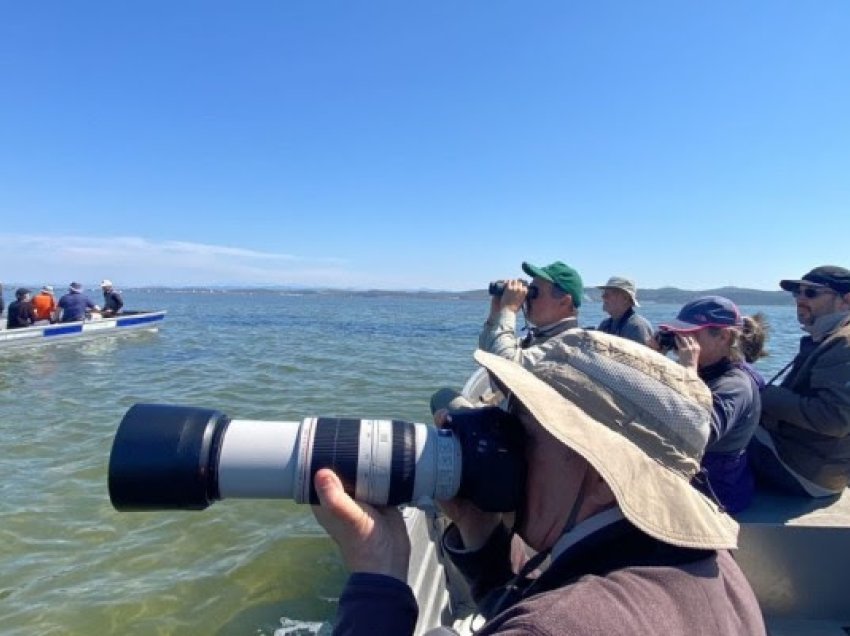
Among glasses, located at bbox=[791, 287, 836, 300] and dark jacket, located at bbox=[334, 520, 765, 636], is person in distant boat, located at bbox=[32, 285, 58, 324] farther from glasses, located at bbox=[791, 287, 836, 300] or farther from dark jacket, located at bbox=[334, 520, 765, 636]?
dark jacket, located at bbox=[334, 520, 765, 636]

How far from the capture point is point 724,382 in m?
3.27

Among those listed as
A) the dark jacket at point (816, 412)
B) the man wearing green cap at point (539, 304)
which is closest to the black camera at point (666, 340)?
the man wearing green cap at point (539, 304)

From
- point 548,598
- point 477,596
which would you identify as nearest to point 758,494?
point 477,596

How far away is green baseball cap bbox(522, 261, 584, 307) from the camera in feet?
13.0

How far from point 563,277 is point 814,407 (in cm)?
165

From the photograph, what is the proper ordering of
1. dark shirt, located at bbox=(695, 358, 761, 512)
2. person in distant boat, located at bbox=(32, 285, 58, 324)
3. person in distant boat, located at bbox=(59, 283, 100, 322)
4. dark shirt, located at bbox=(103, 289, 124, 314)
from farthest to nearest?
dark shirt, located at bbox=(103, 289, 124, 314)
person in distant boat, located at bbox=(59, 283, 100, 322)
person in distant boat, located at bbox=(32, 285, 58, 324)
dark shirt, located at bbox=(695, 358, 761, 512)

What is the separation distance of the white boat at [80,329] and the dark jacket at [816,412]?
18958mm

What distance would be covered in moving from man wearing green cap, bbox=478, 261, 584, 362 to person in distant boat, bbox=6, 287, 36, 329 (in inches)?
731

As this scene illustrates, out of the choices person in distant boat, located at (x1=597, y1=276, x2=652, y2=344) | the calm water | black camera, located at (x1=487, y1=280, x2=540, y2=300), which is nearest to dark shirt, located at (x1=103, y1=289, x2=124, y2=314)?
the calm water

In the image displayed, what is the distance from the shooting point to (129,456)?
1.37m

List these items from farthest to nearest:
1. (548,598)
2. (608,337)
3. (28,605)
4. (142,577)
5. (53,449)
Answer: (53,449) → (142,577) → (28,605) → (608,337) → (548,598)

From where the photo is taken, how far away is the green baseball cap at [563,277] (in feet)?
13.0

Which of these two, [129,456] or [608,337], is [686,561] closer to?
[608,337]

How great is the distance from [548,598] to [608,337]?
23.3 inches
